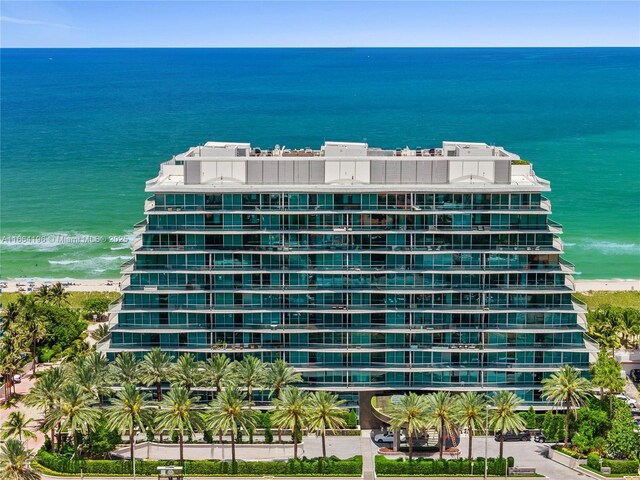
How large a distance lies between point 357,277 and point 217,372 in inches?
719

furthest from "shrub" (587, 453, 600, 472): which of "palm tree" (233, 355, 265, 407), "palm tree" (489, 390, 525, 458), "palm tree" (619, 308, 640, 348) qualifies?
"palm tree" (619, 308, 640, 348)

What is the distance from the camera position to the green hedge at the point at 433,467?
8769cm

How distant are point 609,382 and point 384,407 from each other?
78.3 feet

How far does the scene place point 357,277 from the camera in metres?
98.1

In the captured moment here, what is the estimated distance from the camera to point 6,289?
167 m

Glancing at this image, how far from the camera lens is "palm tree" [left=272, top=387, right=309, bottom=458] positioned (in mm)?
87000

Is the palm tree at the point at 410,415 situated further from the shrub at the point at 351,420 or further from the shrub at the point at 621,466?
the shrub at the point at 621,466

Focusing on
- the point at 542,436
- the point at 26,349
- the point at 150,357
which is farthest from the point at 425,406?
the point at 26,349

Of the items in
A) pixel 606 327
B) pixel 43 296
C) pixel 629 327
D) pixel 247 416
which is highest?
pixel 43 296

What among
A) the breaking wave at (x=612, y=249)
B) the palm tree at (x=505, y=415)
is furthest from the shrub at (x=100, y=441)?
the breaking wave at (x=612, y=249)

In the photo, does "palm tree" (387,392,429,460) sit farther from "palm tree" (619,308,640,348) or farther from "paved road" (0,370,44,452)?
"palm tree" (619,308,640,348)

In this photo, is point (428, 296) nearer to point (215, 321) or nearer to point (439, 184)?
point (439, 184)

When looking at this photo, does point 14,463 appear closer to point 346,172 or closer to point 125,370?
point 125,370

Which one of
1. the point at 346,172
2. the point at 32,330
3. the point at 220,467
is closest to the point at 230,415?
the point at 220,467
